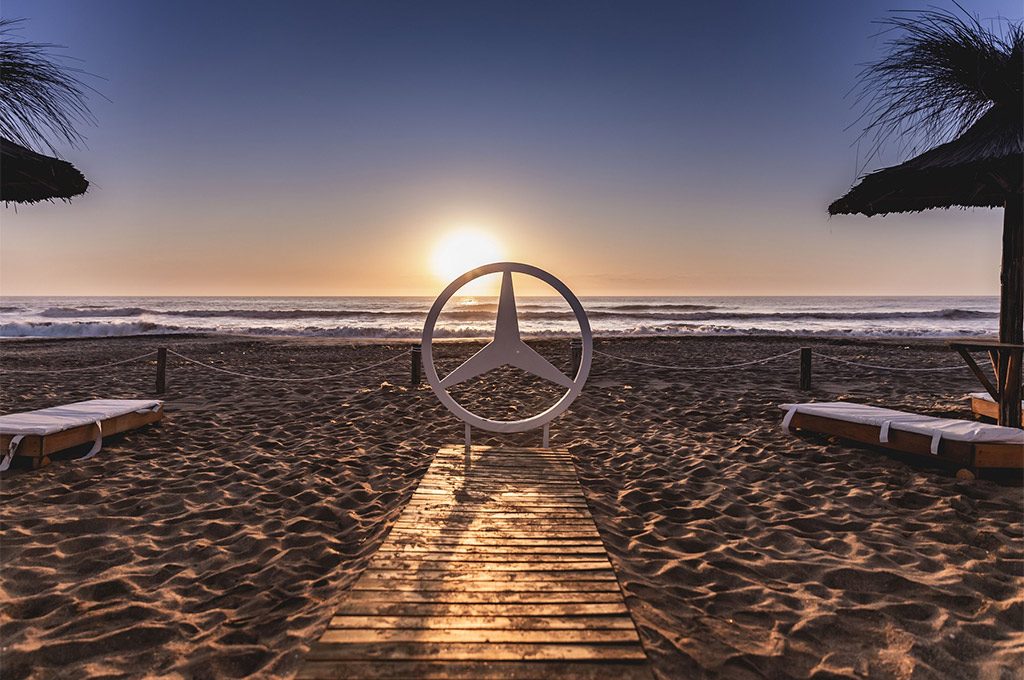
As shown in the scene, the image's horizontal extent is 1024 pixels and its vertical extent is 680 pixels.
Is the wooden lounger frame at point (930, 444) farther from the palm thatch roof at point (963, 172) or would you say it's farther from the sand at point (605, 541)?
the palm thatch roof at point (963, 172)

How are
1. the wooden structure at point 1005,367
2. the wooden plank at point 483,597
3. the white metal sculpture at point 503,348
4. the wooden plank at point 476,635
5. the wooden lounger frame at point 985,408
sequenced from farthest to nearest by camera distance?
the wooden lounger frame at point 985,408 < the wooden structure at point 1005,367 < the white metal sculpture at point 503,348 < the wooden plank at point 483,597 < the wooden plank at point 476,635

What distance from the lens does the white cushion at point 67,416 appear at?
222 inches

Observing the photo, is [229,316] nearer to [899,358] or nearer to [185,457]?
[185,457]

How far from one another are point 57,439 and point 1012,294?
467 inches

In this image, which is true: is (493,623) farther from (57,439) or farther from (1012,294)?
(1012,294)

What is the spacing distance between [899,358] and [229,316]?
48.3 m

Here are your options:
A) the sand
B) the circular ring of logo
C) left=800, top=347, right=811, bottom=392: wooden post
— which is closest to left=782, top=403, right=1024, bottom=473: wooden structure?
the sand

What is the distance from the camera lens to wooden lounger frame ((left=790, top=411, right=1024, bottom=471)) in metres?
5.21

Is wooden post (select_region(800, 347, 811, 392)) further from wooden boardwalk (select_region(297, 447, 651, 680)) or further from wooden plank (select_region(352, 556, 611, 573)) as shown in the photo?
wooden plank (select_region(352, 556, 611, 573))

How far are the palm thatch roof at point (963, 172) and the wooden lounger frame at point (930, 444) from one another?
2847 millimetres

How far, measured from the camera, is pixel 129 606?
10.6ft

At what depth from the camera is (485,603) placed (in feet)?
9.11

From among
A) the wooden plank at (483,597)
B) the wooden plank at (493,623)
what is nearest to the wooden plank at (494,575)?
the wooden plank at (483,597)

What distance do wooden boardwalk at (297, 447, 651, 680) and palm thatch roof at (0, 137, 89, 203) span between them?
525 centimetres
